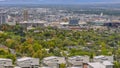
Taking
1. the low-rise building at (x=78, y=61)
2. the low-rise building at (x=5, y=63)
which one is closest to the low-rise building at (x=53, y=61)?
the low-rise building at (x=78, y=61)

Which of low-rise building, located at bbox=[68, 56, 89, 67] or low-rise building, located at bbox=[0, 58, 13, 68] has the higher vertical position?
low-rise building, located at bbox=[0, 58, 13, 68]

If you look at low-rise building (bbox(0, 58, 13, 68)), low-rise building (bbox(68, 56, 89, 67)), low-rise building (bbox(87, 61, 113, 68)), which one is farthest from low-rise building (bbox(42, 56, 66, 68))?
low-rise building (bbox(87, 61, 113, 68))

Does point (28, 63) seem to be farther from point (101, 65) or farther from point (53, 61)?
point (101, 65)

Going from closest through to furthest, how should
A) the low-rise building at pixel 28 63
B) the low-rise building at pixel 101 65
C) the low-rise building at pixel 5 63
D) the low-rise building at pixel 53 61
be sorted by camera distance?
the low-rise building at pixel 101 65, the low-rise building at pixel 5 63, the low-rise building at pixel 28 63, the low-rise building at pixel 53 61

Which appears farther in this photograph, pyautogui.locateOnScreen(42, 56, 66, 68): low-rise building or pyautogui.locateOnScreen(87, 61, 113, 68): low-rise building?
pyautogui.locateOnScreen(42, 56, 66, 68): low-rise building

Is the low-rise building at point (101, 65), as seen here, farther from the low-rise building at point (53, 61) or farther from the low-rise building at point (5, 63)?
the low-rise building at point (5, 63)

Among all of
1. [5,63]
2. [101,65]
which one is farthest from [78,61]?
[5,63]

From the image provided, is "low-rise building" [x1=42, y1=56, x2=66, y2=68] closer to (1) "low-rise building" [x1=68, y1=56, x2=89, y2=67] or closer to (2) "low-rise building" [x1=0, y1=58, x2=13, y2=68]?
(1) "low-rise building" [x1=68, y1=56, x2=89, y2=67]

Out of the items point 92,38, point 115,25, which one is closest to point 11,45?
point 92,38

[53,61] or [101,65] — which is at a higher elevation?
[101,65]

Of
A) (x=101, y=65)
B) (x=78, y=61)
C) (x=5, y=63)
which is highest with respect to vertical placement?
(x=101, y=65)

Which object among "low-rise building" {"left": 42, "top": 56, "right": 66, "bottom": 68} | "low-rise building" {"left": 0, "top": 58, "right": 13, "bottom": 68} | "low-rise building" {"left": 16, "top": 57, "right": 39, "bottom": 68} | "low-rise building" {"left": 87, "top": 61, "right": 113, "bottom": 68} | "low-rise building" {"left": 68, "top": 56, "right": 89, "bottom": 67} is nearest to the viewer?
"low-rise building" {"left": 87, "top": 61, "right": 113, "bottom": 68}
